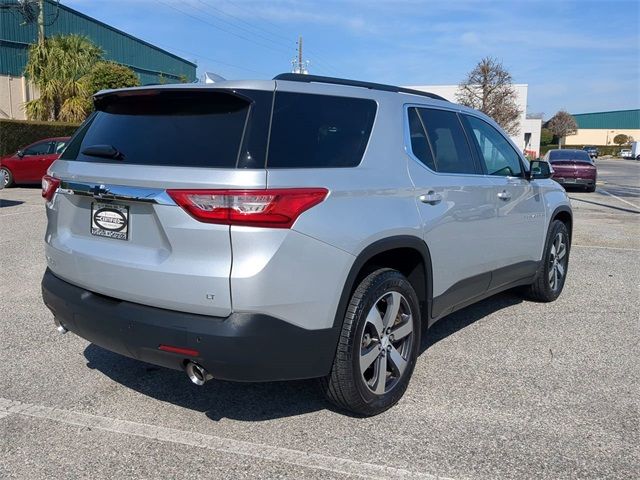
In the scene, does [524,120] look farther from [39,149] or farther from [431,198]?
[431,198]

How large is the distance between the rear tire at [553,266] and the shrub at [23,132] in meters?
21.5

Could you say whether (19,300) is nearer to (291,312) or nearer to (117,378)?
(117,378)

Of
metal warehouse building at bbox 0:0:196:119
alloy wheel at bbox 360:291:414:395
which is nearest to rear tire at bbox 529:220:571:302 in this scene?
alloy wheel at bbox 360:291:414:395

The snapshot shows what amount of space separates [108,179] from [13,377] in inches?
69.8

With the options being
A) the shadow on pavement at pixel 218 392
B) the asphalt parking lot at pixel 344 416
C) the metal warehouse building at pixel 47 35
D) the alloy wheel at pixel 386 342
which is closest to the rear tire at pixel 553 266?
the asphalt parking lot at pixel 344 416

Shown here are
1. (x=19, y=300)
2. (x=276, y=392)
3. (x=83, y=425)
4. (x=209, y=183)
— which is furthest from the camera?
(x=19, y=300)

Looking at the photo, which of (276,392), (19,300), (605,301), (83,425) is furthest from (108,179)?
(605,301)

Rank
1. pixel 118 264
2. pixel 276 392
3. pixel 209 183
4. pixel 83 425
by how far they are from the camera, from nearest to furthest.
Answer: pixel 209 183, pixel 118 264, pixel 83 425, pixel 276 392

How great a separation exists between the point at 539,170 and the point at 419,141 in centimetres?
197

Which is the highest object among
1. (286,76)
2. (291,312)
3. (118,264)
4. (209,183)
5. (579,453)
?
(286,76)

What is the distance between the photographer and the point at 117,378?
404cm

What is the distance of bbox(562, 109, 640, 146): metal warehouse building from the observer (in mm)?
118812

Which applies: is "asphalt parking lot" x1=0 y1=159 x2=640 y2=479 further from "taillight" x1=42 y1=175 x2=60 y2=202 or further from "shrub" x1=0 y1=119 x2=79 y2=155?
"shrub" x1=0 y1=119 x2=79 y2=155

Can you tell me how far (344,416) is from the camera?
354 cm
